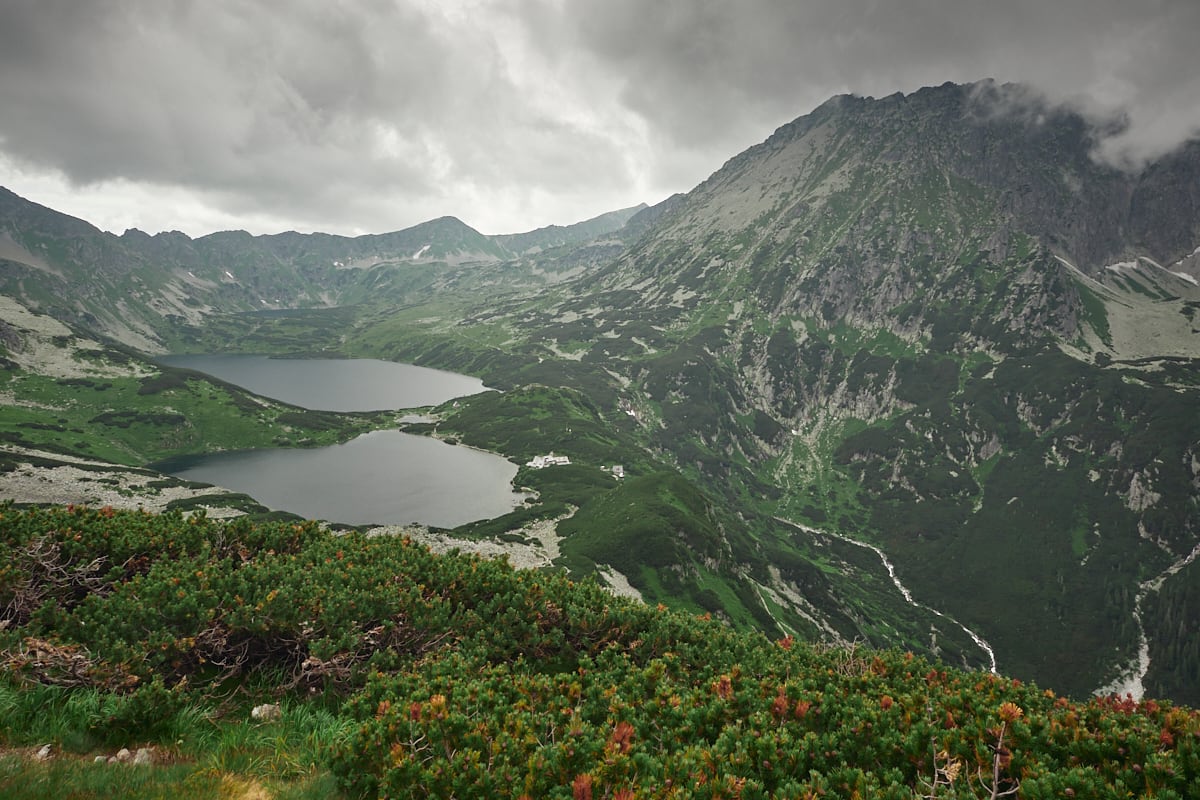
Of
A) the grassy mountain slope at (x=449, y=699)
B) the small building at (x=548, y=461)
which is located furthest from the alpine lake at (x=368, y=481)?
the grassy mountain slope at (x=449, y=699)

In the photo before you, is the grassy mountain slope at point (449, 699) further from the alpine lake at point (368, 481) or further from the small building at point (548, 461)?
the small building at point (548, 461)

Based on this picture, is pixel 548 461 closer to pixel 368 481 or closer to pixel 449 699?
pixel 368 481

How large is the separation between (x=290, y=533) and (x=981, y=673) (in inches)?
915

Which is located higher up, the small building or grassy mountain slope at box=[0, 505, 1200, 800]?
grassy mountain slope at box=[0, 505, 1200, 800]

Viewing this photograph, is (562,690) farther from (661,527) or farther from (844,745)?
(661,527)

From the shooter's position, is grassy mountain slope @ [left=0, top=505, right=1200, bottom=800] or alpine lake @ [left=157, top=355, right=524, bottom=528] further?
alpine lake @ [left=157, top=355, right=524, bottom=528]

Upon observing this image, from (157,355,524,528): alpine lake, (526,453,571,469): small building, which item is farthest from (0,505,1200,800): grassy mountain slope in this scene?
(526,453,571,469): small building

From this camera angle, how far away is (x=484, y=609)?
15445 mm

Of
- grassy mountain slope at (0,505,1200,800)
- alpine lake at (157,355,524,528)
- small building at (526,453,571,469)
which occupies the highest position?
grassy mountain slope at (0,505,1200,800)

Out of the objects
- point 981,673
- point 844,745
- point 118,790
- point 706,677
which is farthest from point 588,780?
point 981,673

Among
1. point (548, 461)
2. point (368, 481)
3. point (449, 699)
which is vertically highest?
point (449, 699)

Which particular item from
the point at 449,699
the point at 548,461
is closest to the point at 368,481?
the point at 548,461

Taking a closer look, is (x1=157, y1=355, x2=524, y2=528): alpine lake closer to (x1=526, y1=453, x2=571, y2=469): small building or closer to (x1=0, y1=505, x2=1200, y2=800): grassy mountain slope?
(x1=526, y1=453, x2=571, y2=469): small building

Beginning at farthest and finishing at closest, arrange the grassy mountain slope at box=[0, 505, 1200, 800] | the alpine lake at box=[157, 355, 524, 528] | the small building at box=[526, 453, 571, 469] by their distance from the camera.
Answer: the small building at box=[526, 453, 571, 469] → the alpine lake at box=[157, 355, 524, 528] → the grassy mountain slope at box=[0, 505, 1200, 800]
